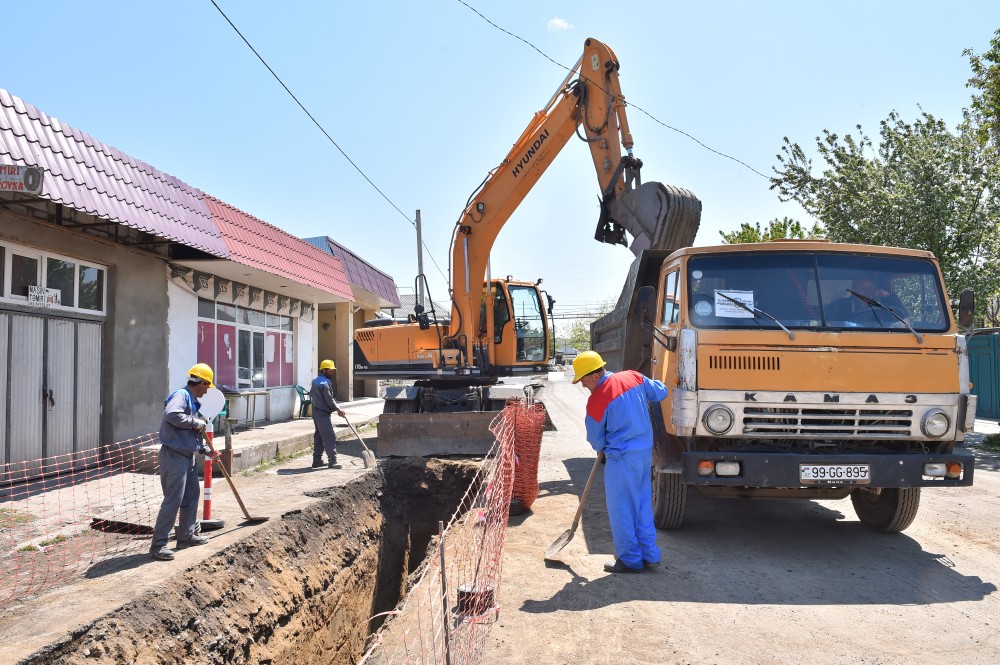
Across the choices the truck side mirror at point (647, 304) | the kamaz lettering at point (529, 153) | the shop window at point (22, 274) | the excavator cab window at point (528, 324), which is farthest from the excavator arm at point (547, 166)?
the shop window at point (22, 274)

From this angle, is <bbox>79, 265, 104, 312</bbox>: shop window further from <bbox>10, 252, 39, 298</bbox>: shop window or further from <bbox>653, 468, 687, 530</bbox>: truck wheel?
<bbox>653, 468, 687, 530</bbox>: truck wheel

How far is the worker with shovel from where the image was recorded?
18.7 feet

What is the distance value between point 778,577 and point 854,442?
135 cm

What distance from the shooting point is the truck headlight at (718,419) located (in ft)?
19.1

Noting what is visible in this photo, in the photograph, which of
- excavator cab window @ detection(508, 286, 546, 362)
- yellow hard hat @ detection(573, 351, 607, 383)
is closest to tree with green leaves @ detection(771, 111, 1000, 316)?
excavator cab window @ detection(508, 286, 546, 362)

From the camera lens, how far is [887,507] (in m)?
6.74

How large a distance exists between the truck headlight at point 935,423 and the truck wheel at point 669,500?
6.73 ft

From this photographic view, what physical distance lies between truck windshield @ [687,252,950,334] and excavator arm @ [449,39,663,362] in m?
2.68

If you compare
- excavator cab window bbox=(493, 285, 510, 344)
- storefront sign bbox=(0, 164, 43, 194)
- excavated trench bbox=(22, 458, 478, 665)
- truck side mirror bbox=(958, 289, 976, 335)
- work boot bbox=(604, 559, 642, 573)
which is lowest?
excavated trench bbox=(22, 458, 478, 665)

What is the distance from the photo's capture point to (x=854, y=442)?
19.6 ft

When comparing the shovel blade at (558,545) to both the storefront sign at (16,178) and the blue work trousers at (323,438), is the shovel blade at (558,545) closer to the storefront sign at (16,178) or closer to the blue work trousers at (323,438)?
the blue work trousers at (323,438)

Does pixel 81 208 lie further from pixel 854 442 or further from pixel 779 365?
pixel 854 442

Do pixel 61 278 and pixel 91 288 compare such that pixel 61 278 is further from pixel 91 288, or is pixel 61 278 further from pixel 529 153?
pixel 529 153

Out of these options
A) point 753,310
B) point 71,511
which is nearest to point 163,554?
point 71,511
